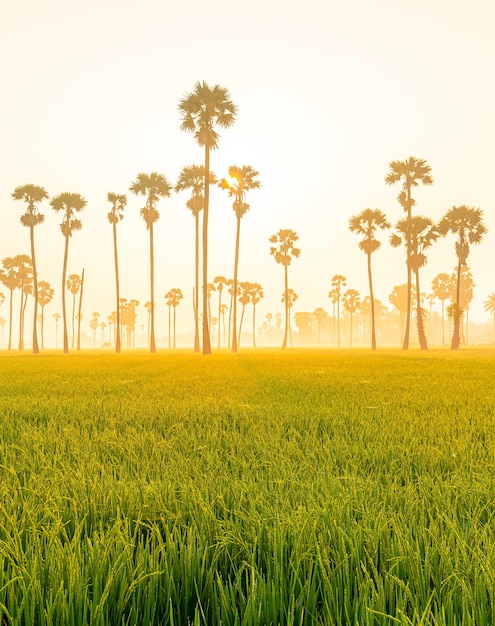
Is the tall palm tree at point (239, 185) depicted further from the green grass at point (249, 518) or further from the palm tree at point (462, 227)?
the green grass at point (249, 518)

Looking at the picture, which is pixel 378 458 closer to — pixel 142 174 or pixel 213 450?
pixel 213 450

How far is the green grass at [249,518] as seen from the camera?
118 cm

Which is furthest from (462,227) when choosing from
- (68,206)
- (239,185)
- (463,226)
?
(68,206)

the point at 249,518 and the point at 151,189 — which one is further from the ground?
the point at 151,189

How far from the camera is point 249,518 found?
180cm

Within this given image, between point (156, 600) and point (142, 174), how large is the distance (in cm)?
5069

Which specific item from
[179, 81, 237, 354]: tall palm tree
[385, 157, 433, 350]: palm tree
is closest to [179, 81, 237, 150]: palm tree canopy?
[179, 81, 237, 354]: tall palm tree

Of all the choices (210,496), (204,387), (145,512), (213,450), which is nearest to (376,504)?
(210,496)

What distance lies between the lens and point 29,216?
4472 centimetres

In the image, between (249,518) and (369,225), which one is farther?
(369,225)

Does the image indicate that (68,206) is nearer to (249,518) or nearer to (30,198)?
(30,198)

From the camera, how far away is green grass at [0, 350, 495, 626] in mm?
1176

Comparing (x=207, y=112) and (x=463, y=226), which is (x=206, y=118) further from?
(x=463, y=226)

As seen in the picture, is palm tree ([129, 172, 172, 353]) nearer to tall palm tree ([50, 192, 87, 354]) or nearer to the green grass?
tall palm tree ([50, 192, 87, 354])
